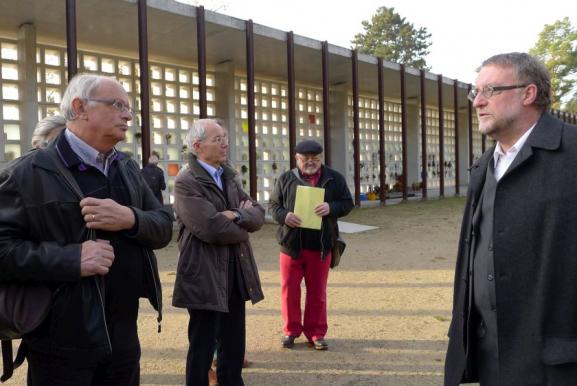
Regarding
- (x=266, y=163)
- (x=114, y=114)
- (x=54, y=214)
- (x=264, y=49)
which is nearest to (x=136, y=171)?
(x=114, y=114)

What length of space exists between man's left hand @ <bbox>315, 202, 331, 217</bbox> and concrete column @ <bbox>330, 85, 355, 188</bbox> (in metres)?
14.3

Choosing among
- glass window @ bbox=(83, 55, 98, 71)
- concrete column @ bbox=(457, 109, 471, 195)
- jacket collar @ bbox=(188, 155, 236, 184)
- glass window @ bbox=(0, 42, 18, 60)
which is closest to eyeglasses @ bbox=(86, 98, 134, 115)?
jacket collar @ bbox=(188, 155, 236, 184)

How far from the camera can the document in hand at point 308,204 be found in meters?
3.90

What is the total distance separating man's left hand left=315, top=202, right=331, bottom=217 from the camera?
3912 millimetres

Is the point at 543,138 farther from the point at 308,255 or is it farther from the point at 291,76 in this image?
the point at 291,76

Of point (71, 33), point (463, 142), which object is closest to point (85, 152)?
point (71, 33)

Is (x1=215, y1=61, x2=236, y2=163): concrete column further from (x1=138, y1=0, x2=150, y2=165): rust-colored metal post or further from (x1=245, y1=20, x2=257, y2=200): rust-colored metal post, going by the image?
(x1=138, y1=0, x2=150, y2=165): rust-colored metal post

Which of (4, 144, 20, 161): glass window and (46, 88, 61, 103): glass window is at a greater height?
(46, 88, 61, 103): glass window

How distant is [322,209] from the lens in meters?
3.92

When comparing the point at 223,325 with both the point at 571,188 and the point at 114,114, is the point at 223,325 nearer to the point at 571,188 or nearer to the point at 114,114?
the point at 114,114

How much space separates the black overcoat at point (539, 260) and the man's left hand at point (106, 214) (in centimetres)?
140

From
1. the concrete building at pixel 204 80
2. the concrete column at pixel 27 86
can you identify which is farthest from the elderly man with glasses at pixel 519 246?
the concrete column at pixel 27 86

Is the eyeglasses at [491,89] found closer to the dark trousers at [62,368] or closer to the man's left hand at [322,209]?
the dark trousers at [62,368]

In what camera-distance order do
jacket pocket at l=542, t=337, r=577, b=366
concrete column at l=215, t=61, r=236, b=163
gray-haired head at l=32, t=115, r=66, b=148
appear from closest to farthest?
jacket pocket at l=542, t=337, r=577, b=366 < gray-haired head at l=32, t=115, r=66, b=148 < concrete column at l=215, t=61, r=236, b=163
